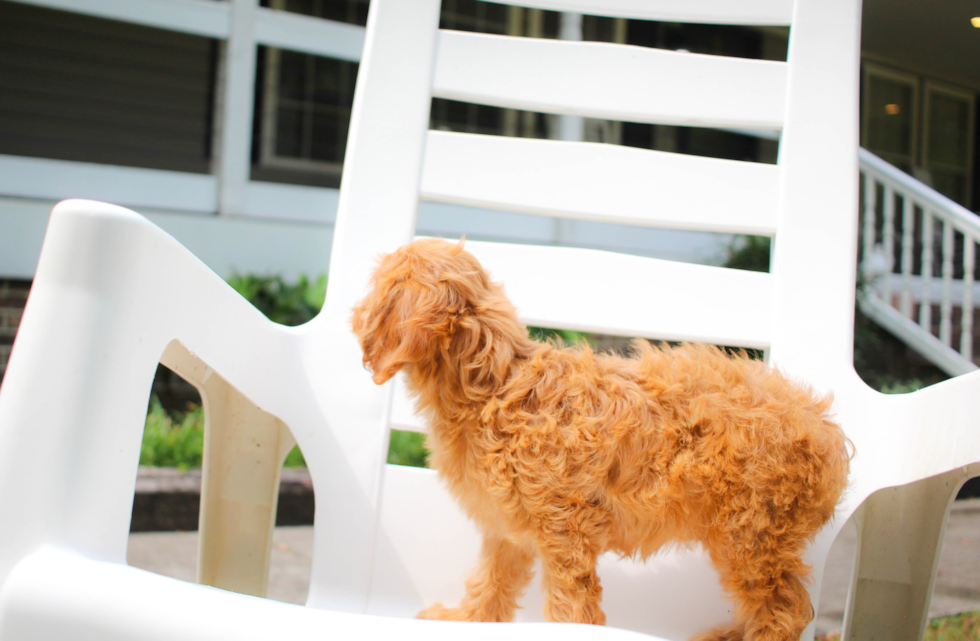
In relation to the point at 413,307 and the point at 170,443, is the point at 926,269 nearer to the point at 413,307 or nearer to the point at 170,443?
the point at 170,443

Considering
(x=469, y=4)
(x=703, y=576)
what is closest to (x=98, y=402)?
(x=703, y=576)

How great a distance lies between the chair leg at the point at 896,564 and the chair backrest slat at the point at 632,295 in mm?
434

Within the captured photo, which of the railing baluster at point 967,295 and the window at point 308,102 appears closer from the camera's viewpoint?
the railing baluster at point 967,295

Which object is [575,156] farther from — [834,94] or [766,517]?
[766,517]

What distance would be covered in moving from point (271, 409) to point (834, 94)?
5.04ft

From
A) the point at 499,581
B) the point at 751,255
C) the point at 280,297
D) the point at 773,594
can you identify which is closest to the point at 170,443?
the point at 280,297

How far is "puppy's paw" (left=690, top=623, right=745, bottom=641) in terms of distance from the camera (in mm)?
1278

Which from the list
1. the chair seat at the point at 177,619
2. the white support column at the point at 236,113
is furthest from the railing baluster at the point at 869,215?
the chair seat at the point at 177,619

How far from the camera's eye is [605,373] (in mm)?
1181

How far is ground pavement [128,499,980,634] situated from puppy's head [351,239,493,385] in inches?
61.1

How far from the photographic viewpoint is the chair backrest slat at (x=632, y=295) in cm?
163

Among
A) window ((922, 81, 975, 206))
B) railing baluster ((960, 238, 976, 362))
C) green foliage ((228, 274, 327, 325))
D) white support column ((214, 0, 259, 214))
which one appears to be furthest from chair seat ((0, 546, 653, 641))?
window ((922, 81, 975, 206))

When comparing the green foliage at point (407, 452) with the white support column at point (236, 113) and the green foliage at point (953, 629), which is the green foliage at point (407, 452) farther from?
the white support column at point (236, 113)

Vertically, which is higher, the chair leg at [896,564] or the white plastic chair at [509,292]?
the white plastic chair at [509,292]
